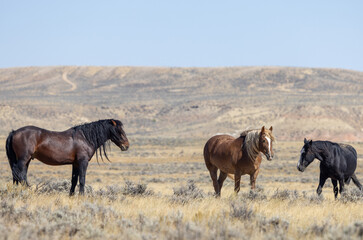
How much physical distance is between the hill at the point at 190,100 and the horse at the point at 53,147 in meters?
54.3

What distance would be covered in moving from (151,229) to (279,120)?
69.5m

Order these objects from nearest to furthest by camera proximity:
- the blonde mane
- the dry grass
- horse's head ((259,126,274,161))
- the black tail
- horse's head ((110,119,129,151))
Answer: the dry grass, the black tail, horse's head ((259,126,274,161)), the blonde mane, horse's head ((110,119,129,151))

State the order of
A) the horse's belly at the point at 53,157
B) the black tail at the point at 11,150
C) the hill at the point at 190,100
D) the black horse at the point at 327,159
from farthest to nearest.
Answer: the hill at the point at 190,100, the black horse at the point at 327,159, the horse's belly at the point at 53,157, the black tail at the point at 11,150

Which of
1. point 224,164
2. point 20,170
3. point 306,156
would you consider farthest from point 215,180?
point 20,170

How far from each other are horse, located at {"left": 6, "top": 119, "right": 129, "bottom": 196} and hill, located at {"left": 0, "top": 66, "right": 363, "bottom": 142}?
54251 mm

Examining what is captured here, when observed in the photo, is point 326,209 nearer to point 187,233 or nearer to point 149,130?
point 187,233

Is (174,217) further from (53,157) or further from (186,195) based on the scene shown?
(53,157)

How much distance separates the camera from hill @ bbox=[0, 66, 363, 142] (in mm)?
75250

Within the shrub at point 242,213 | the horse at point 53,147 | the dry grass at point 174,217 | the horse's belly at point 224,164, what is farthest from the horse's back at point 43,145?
the shrub at point 242,213

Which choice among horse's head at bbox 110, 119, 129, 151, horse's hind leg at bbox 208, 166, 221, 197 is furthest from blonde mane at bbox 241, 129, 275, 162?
horse's head at bbox 110, 119, 129, 151

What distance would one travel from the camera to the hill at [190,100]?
75250mm

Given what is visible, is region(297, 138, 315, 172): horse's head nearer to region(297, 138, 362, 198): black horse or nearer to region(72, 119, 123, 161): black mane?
region(297, 138, 362, 198): black horse

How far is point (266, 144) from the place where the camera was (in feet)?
37.1

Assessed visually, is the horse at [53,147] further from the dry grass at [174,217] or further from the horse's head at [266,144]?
the horse's head at [266,144]
